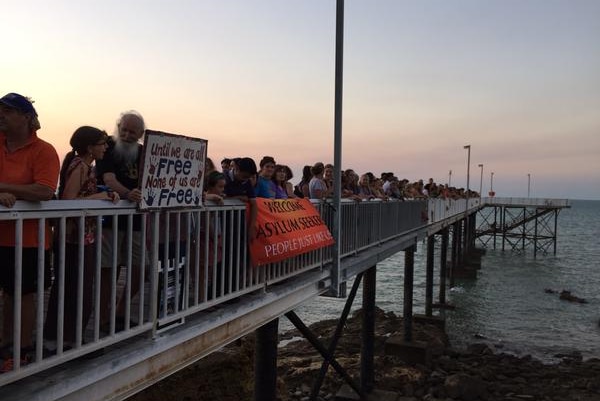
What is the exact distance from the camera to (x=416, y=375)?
14.1 metres

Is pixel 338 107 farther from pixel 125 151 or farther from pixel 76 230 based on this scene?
pixel 76 230

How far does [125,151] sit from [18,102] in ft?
3.23

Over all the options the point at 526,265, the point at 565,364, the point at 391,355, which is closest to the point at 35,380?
the point at 391,355

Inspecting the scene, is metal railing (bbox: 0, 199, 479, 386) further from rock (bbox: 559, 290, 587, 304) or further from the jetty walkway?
rock (bbox: 559, 290, 587, 304)

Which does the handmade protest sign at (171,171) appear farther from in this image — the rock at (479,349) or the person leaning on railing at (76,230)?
the rock at (479,349)

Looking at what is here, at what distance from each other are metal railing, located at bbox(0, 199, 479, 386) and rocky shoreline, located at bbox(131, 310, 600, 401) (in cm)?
550

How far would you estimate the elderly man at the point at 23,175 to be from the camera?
289 centimetres

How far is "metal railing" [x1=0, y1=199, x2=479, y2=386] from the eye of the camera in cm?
274

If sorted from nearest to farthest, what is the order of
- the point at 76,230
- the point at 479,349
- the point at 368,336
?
the point at 76,230
the point at 368,336
the point at 479,349

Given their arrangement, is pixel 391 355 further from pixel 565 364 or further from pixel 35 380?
pixel 35 380

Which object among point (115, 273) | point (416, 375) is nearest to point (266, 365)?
point (115, 273)

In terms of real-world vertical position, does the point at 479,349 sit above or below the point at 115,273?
below

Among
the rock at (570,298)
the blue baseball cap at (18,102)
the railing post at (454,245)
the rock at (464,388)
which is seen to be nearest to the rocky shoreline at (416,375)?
the rock at (464,388)

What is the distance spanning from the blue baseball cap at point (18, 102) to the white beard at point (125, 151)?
34.6 inches
